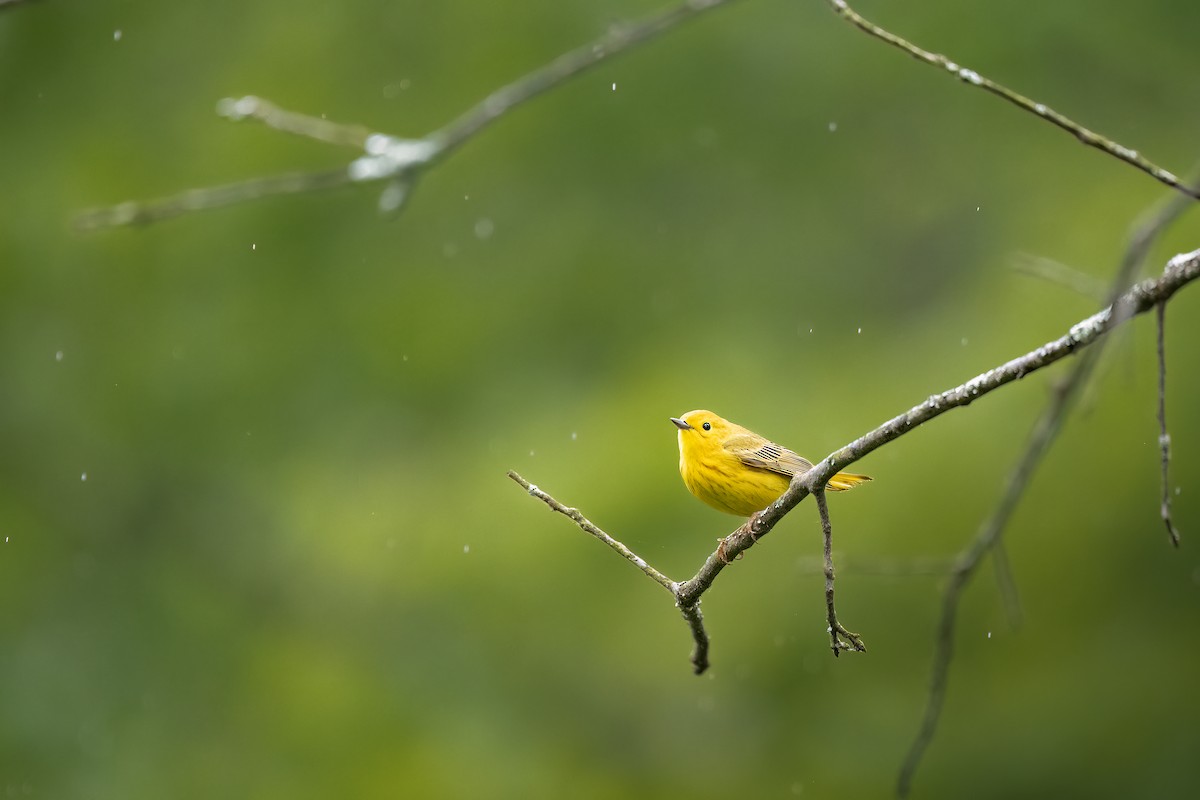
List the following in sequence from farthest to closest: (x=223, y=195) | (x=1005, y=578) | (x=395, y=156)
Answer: (x=1005, y=578) < (x=395, y=156) < (x=223, y=195)

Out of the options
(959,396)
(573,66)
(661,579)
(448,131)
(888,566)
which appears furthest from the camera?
Result: (888,566)

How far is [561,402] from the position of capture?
435 inches

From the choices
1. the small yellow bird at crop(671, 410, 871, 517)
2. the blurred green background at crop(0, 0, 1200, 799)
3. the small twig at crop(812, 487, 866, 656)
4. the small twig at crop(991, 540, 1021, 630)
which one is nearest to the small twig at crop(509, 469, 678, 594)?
the small twig at crop(812, 487, 866, 656)

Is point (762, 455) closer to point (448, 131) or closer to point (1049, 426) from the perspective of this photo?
point (1049, 426)

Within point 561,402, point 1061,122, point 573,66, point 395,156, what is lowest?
point 561,402

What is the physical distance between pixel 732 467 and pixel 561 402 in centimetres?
762

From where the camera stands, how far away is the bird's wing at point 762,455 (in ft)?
11.6

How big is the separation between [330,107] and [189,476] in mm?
3513

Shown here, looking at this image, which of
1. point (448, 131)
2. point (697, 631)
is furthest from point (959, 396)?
point (448, 131)

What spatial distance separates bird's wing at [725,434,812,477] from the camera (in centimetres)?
354

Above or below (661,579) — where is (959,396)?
above

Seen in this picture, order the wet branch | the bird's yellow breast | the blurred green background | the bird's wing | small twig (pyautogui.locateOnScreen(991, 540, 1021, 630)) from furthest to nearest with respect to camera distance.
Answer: the blurred green background
the bird's wing
the bird's yellow breast
small twig (pyautogui.locateOnScreen(991, 540, 1021, 630))
the wet branch

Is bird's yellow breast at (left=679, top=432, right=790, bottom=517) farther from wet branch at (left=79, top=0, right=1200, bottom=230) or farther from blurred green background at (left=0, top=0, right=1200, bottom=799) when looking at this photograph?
blurred green background at (left=0, top=0, right=1200, bottom=799)

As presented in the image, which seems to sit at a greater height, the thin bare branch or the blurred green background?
the thin bare branch
